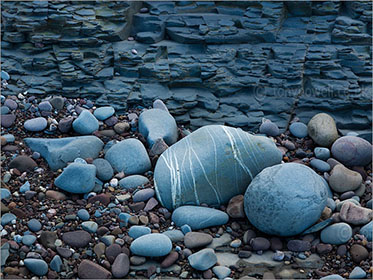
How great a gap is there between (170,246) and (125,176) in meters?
0.81

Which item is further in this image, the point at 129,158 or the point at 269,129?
the point at 269,129

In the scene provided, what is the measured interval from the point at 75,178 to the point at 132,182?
40 centimetres

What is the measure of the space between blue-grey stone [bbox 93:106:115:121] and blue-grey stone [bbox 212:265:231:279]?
5.49 feet

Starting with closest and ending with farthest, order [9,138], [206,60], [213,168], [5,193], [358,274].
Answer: [358,274], [5,193], [213,168], [9,138], [206,60]

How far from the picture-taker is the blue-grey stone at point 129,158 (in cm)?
385

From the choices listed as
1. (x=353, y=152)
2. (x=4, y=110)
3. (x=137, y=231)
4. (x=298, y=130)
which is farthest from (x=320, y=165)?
(x=4, y=110)

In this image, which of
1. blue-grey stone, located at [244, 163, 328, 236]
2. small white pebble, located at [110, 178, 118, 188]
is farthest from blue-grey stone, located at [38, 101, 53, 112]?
blue-grey stone, located at [244, 163, 328, 236]

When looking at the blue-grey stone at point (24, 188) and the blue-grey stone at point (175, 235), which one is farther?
the blue-grey stone at point (24, 188)

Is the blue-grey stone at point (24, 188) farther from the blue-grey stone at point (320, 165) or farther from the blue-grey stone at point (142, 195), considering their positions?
the blue-grey stone at point (320, 165)

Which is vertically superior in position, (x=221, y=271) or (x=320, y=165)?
(x=320, y=165)

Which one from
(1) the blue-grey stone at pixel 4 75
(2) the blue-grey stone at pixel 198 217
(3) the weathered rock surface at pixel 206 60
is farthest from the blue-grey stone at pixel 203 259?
(1) the blue-grey stone at pixel 4 75

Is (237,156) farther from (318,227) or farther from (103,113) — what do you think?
(103,113)

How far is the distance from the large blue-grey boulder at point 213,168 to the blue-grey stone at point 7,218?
95cm

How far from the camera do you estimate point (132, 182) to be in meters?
3.72
